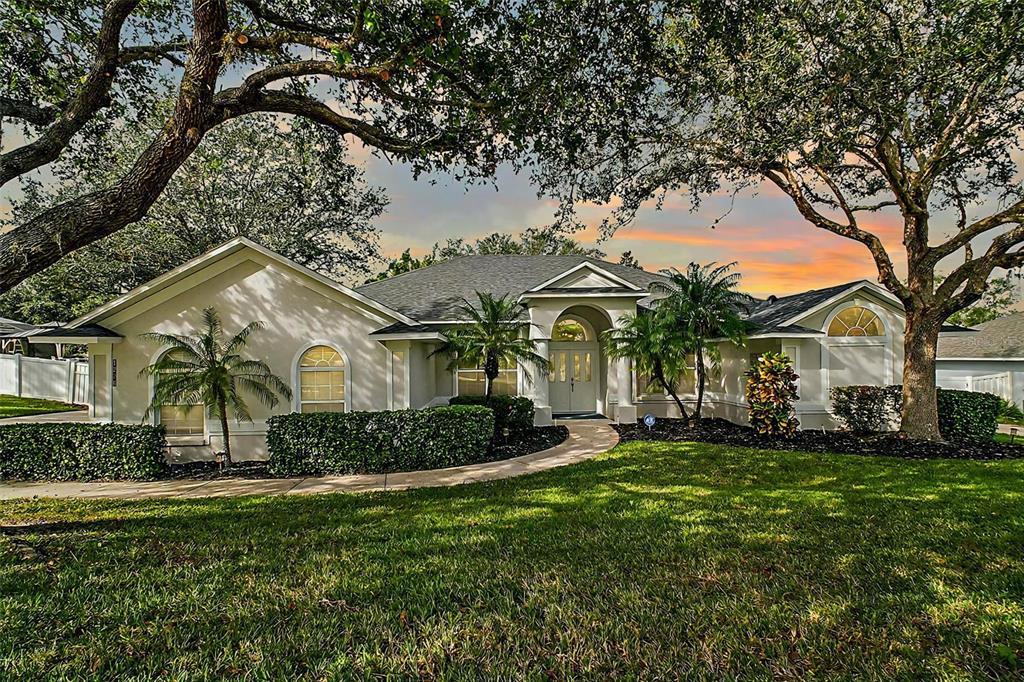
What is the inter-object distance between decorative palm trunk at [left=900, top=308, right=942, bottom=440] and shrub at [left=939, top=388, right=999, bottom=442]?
3.32 feet

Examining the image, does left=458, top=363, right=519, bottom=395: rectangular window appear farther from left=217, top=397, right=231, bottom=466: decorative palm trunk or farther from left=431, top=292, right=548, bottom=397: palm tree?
left=217, top=397, right=231, bottom=466: decorative palm trunk

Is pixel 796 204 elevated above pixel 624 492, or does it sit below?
above

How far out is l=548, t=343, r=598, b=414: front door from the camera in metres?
17.9

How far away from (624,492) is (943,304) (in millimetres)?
10571

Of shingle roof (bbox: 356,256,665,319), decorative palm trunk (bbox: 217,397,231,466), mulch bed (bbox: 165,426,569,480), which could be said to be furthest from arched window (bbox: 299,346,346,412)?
shingle roof (bbox: 356,256,665,319)

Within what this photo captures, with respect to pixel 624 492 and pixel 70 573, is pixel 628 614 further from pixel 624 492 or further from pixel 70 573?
pixel 70 573

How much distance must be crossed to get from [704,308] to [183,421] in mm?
13379

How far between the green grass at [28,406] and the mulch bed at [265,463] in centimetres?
1417

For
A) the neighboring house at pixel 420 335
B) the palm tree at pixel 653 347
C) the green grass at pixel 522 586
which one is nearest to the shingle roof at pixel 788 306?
the neighboring house at pixel 420 335

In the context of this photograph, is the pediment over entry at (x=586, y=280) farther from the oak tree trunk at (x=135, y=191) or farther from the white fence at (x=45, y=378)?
the white fence at (x=45, y=378)

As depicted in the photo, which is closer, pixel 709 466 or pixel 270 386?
pixel 709 466

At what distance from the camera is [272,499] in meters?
7.95

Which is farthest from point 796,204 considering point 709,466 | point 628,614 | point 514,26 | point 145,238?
point 145,238

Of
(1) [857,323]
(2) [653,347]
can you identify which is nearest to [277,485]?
(2) [653,347]
